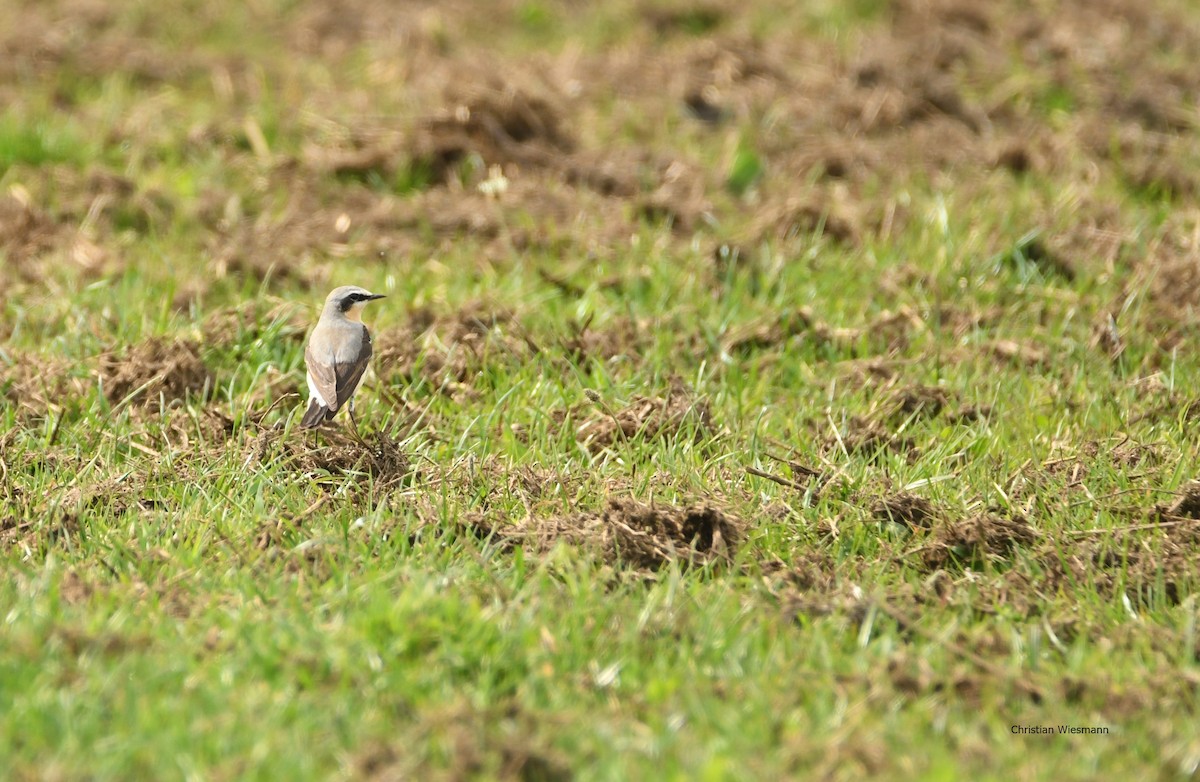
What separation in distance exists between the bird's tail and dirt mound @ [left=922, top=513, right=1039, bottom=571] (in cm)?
248

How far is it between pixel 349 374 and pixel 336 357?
0.13 m

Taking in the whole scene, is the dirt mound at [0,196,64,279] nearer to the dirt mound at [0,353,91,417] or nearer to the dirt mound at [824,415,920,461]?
the dirt mound at [0,353,91,417]

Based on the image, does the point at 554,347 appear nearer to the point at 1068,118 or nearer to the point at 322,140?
the point at 322,140

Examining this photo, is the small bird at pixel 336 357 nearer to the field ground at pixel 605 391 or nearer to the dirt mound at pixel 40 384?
the field ground at pixel 605 391

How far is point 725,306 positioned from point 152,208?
11.6 ft

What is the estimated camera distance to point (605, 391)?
277 inches

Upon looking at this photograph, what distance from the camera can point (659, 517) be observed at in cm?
555

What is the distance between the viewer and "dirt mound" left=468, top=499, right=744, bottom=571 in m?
5.39

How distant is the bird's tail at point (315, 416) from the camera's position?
620 cm

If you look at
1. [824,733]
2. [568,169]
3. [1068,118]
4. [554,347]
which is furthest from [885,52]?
[824,733]

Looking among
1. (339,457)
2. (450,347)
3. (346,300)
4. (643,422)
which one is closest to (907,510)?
(643,422)

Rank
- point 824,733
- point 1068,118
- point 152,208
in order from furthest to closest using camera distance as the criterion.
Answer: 1. point 1068,118
2. point 152,208
3. point 824,733

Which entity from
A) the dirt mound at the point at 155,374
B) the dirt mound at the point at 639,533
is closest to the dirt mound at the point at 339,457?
the dirt mound at the point at 639,533

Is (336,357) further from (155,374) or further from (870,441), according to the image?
(870,441)
